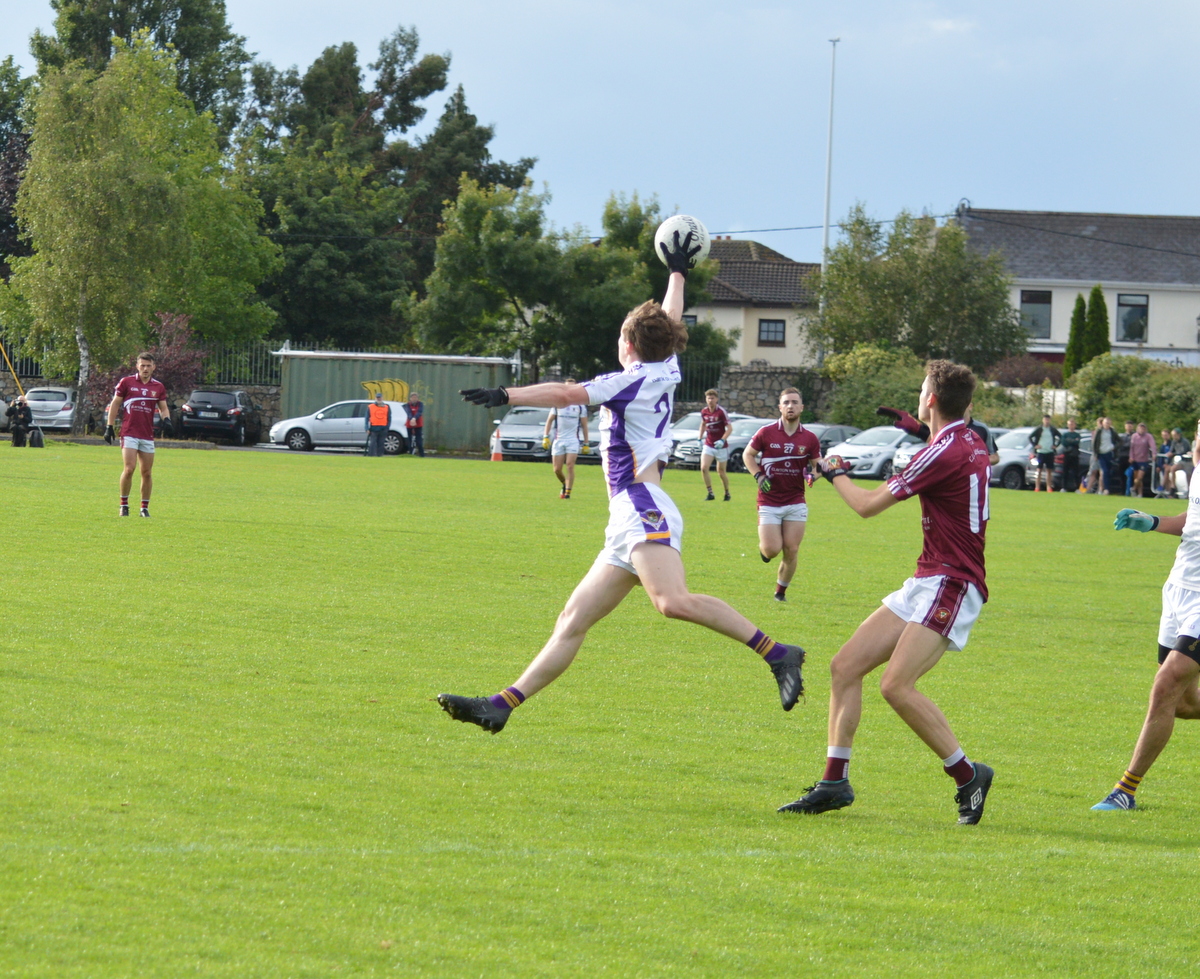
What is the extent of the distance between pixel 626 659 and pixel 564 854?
451cm

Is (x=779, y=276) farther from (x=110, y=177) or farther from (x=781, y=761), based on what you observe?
(x=781, y=761)

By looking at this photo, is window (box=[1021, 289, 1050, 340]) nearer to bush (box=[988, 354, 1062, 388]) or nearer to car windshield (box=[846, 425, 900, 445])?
bush (box=[988, 354, 1062, 388])

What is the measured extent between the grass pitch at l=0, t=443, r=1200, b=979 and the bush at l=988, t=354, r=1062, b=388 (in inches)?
1660

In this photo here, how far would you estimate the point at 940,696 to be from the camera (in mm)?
8891

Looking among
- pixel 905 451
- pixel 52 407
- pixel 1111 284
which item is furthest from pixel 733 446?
pixel 1111 284

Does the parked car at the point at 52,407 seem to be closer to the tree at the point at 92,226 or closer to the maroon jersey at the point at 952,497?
the tree at the point at 92,226

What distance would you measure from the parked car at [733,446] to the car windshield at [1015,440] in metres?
6.52

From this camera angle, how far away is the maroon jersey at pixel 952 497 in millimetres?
6141

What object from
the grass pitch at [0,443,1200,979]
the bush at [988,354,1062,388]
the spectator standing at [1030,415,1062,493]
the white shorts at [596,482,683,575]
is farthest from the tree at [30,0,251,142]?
the white shorts at [596,482,683,575]

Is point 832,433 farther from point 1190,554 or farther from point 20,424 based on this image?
point 1190,554

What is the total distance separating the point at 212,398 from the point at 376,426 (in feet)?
20.8

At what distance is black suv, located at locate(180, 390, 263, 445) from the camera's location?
44406mm

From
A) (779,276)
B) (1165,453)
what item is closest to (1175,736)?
(1165,453)

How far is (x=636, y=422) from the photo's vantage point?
6855mm
